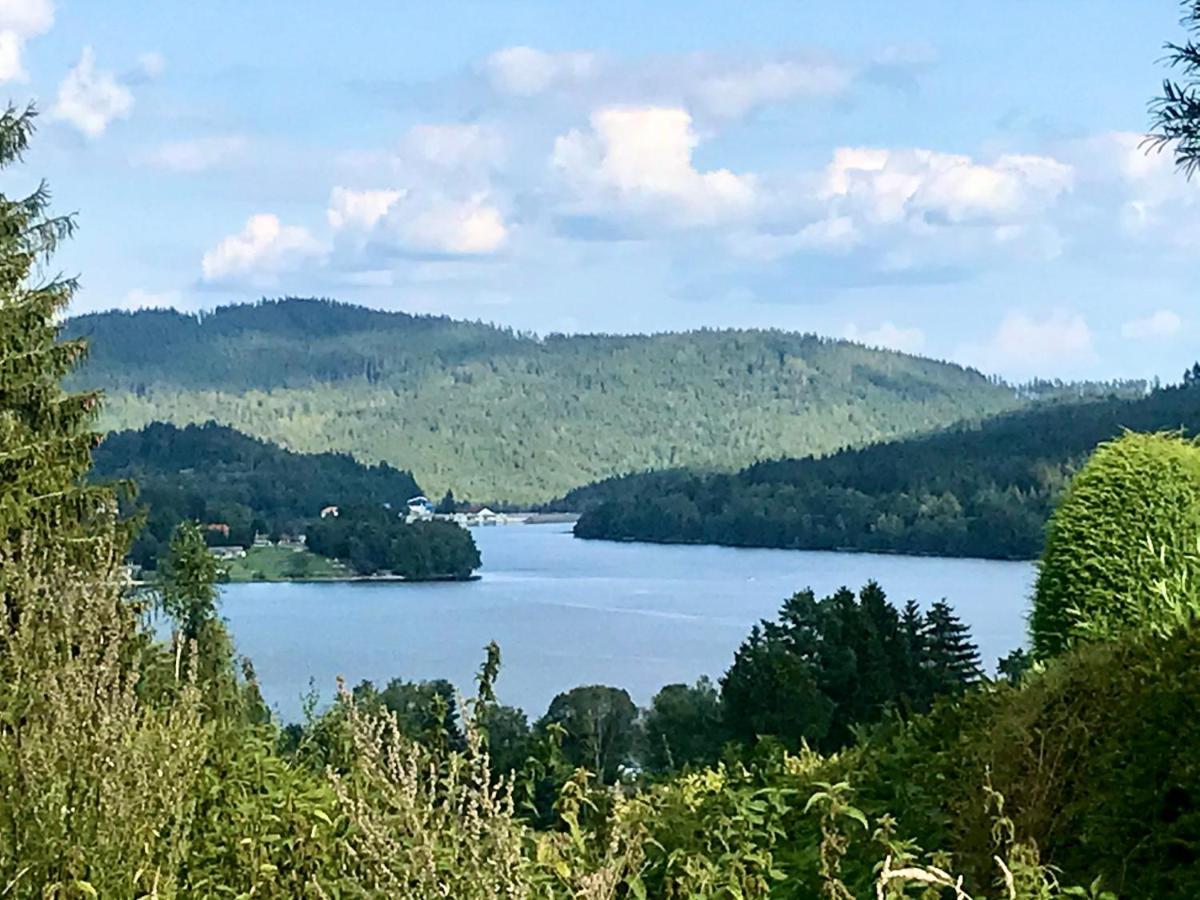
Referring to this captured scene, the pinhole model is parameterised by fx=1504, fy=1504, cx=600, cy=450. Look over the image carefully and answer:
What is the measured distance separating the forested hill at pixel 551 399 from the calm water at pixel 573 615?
50.5 m

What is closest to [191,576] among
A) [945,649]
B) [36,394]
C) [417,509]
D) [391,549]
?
[36,394]

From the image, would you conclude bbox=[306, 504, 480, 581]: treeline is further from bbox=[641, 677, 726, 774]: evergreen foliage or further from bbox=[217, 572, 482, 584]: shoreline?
bbox=[641, 677, 726, 774]: evergreen foliage

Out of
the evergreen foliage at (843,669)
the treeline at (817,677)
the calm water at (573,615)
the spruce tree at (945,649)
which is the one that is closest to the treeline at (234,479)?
the calm water at (573,615)

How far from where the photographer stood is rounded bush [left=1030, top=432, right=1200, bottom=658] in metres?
5.56

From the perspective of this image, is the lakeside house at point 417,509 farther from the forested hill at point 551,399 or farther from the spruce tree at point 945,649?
the spruce tree at point 945,649

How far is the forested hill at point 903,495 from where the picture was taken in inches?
2726

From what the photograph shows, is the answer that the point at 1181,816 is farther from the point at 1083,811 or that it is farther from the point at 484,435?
the point at 484,435

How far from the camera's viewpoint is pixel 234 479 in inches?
2859

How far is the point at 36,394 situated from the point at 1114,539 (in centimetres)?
1264

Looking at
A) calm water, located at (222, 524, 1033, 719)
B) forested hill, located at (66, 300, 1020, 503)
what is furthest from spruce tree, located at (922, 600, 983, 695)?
forested hill, located at (66, 300, 1020, 503)

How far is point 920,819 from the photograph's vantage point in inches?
157

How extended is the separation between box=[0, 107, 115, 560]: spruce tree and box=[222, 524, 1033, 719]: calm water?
437 centimetres

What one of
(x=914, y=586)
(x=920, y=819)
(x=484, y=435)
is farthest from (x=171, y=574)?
(x=484, y=435)

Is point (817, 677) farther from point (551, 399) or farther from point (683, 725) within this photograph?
point (551, 399)
